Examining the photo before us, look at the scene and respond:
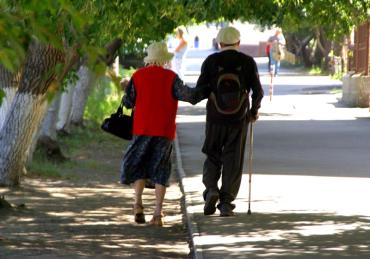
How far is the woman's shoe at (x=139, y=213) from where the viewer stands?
10.7 meters

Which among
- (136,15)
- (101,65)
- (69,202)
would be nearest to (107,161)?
(69,202)

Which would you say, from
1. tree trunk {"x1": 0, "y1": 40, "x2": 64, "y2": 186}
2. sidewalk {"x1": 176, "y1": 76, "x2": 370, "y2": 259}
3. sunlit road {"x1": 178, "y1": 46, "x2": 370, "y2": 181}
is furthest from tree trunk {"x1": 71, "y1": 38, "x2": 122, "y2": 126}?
tree trunk {"x1": 0, "y1": 40, "x2": 64, "y2": 186}

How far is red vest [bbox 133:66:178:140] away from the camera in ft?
33.2

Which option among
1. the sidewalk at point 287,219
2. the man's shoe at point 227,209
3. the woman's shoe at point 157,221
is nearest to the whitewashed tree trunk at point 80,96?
the sidewalk at point 287,219

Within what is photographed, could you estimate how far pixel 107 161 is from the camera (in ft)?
62.0

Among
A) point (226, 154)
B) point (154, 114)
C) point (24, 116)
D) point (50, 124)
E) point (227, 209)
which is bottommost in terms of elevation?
point (227, 209)

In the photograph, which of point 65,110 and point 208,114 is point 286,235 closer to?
point 208,114

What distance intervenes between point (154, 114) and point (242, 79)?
0.91m

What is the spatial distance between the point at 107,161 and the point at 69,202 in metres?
5.31

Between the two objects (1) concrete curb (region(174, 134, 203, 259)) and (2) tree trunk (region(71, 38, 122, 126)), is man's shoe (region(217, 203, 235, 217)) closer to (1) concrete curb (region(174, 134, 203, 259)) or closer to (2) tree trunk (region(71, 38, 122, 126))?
(1) concrete curb (region(174, 134, 203, 259))

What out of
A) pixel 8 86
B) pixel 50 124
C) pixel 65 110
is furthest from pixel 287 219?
pixel 65 110

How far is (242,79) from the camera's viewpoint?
982 centimetres

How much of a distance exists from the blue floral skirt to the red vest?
12 cm

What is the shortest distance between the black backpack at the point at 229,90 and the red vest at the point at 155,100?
1.69ft
